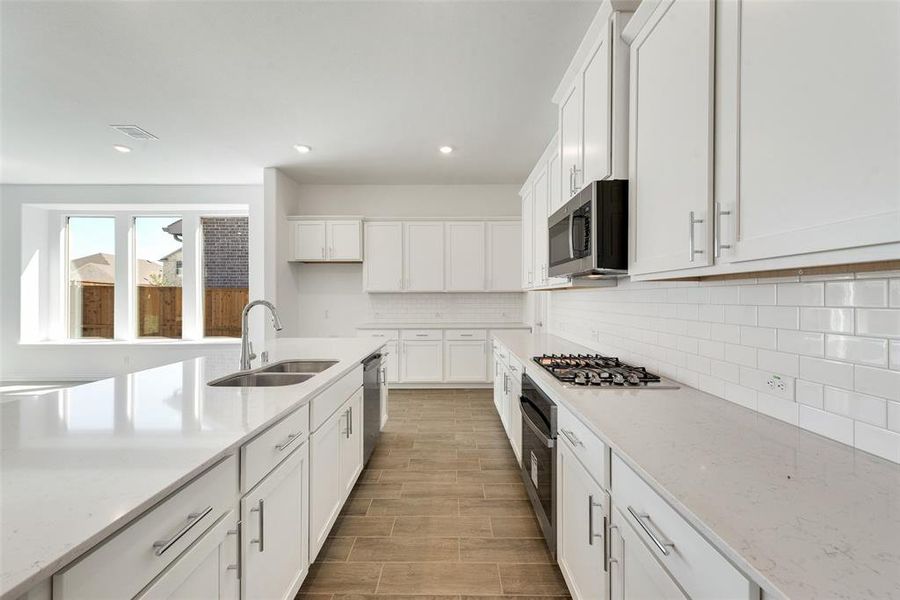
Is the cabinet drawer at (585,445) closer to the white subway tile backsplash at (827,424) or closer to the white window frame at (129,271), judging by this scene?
the white subway tile backsplash at (827,424)

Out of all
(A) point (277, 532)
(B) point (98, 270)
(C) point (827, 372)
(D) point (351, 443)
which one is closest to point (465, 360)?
(D) point (351, 443)

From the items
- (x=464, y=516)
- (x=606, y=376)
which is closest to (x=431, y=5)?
(x=606, y=376)

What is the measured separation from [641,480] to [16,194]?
27.7 ft

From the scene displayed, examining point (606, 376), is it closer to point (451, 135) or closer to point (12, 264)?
point (451, 135)

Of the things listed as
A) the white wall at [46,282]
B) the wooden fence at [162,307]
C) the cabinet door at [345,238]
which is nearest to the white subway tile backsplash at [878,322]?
the cabinet door at [345,238]

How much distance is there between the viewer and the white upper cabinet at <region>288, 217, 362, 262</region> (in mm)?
5207

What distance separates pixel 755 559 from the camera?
1.86ft

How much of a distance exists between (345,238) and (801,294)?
484 centimetres

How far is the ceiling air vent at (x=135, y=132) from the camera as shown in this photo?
3686 mm

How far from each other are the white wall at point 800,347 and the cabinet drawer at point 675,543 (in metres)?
0.57

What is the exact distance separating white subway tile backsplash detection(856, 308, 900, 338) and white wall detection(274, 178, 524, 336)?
4.54 meters

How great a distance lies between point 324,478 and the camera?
5.89 ft

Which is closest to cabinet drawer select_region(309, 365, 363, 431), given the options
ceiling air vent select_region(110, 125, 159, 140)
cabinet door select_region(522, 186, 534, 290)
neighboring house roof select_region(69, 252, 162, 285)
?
cabinet door select_region(522, 186, 534, 290)

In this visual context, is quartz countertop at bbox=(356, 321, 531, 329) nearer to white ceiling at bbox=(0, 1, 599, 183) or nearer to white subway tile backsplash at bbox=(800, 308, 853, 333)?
white ceiling at bbox=(0, 1, 599, 183)
